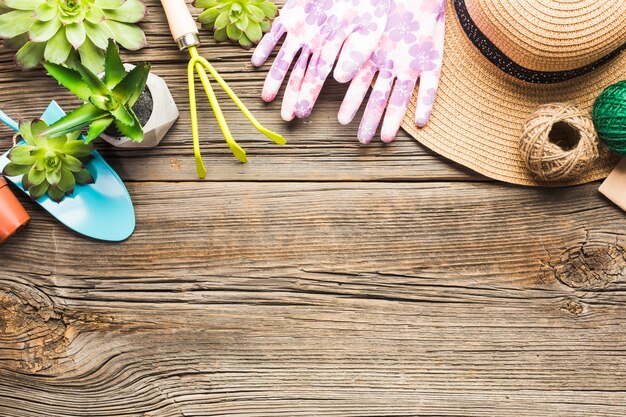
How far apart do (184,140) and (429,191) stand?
0.38 meters

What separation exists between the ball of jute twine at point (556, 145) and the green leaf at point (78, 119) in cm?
56

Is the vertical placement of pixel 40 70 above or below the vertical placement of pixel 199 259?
above

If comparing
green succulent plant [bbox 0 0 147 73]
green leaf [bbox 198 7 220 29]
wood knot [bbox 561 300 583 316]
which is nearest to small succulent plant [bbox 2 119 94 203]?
green succulent plant [bbox 0 0 147 73]

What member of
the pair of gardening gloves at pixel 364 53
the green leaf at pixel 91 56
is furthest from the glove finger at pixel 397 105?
the green leaf at pixel 91 56

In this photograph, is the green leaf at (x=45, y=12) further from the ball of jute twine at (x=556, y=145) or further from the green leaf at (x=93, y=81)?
the ball of jute twine at (x=556, y=145)

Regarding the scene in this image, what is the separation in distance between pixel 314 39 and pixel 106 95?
1.00 feet

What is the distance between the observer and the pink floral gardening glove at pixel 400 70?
89cm

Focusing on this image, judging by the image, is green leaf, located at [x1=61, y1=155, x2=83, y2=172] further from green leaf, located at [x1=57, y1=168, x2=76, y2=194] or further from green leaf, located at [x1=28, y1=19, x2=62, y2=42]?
green leaf, located at [x1=28, y1=19, x2=62, y2=42]

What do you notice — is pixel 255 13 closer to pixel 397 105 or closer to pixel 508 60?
pixel 397 105

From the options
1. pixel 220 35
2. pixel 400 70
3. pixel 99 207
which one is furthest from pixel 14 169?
pixel 400 70

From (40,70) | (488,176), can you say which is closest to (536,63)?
(488,176)

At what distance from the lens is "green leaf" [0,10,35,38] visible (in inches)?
33.3

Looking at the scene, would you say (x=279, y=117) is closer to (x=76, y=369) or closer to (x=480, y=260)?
(x=480, y=260)

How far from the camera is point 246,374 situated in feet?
3.15
